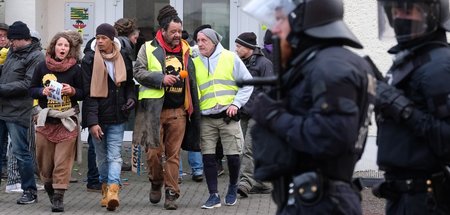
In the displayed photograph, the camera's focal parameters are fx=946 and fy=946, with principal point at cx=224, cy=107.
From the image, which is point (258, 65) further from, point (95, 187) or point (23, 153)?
point (23, 153)

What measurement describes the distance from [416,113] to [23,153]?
5947 mm

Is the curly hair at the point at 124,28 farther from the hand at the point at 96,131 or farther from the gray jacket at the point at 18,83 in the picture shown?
the hand at the point at 96,131

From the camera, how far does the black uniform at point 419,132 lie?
16.8 ft

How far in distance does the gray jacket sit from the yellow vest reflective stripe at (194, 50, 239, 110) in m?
1.81

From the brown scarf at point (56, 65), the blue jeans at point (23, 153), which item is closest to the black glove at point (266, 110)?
the brown scarf at point (56, 65)

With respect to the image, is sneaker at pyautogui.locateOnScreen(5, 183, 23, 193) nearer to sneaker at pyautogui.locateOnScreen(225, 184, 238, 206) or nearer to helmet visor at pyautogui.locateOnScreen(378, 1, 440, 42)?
sneaker at pyautogui.locateOnScreen(225, 184, 238, 206)

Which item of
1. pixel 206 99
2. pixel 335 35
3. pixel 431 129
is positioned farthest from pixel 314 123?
pixel 206 99

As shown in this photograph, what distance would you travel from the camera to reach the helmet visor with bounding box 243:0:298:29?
462cm

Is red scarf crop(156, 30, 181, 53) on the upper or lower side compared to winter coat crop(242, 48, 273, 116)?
upper

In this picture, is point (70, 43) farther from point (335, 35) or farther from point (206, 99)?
point (335, 35)

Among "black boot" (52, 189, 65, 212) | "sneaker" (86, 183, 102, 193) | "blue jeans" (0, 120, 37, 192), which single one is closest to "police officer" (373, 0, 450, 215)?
"black boot" (52, 189, 65, 212)

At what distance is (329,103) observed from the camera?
432 centimetres

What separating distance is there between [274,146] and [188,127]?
5.26m

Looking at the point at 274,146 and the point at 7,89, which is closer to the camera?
the point at 274,146
